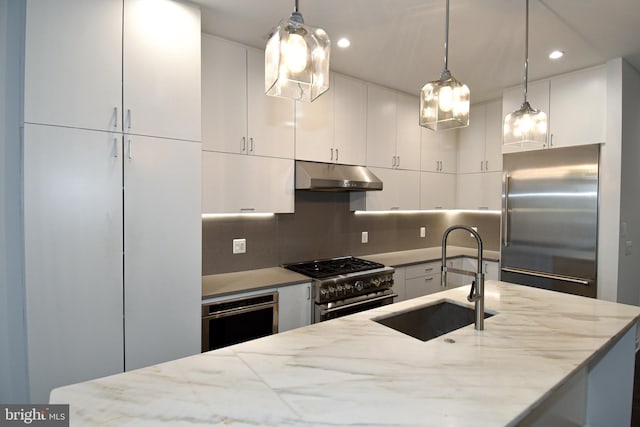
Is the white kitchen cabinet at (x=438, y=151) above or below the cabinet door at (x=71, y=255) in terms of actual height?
above

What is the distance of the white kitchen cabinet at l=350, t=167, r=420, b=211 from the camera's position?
11.8 feet

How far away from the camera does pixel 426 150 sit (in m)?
4.07

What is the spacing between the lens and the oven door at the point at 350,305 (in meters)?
2.68

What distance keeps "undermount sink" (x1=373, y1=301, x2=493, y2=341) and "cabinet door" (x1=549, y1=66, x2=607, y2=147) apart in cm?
236

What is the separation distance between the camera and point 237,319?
7.91ft

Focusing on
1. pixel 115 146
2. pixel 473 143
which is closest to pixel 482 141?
pixel 473 143

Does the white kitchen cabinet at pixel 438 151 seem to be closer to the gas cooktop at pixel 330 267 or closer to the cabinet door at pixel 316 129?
the cabinet door at pixel 316 129

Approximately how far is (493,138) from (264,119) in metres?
2.87

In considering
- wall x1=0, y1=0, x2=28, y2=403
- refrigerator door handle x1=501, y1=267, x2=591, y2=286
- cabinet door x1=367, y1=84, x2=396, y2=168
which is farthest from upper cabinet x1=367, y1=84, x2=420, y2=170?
wall x1=0, y1=0, x2=28, y2=403

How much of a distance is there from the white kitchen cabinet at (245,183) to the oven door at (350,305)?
89 centimetres

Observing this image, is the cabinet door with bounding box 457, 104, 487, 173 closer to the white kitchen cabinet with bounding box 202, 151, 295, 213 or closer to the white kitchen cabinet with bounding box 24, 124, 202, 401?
the white kitchen cabinet with bounding box 202, 151, 295, 213

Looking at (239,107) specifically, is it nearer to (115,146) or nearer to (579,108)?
(115,146)

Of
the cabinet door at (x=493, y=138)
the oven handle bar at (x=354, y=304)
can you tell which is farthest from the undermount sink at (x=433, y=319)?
the cabinet door at (x=493, y=138)

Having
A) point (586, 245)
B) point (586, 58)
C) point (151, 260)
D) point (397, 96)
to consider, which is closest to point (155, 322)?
point (151, 260)
